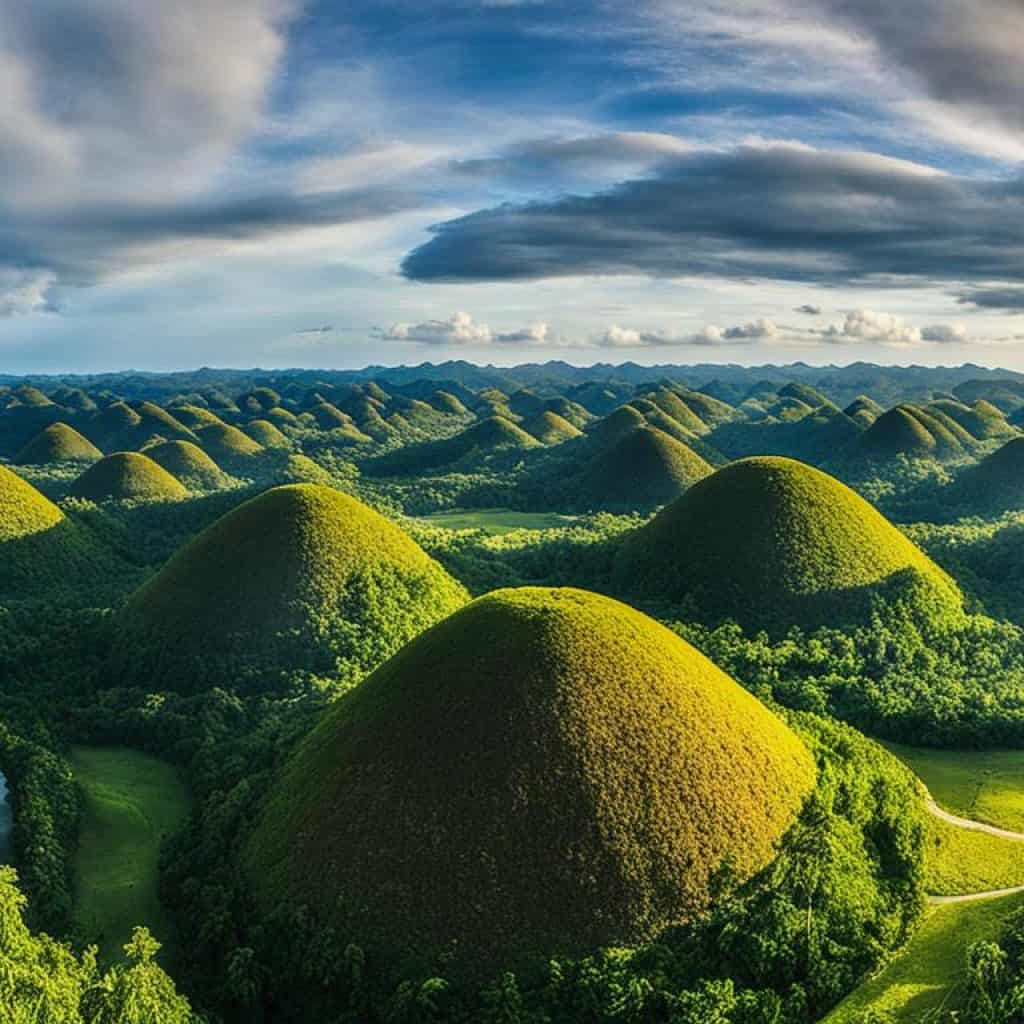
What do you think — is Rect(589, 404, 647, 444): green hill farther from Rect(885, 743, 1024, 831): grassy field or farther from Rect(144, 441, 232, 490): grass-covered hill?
Rect(885, 743, 1024, 831): grassy field

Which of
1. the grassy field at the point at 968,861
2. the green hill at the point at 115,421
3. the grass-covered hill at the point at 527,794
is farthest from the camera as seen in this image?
the green hill at the point at 115,421

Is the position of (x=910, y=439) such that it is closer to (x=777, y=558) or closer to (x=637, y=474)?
(x=637, y=474)

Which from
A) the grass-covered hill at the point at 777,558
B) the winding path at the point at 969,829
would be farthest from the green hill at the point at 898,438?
the winding path at the point at 969,829

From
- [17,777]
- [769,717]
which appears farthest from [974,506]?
[17,777]

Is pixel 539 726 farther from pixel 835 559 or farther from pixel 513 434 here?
pixel 513 434

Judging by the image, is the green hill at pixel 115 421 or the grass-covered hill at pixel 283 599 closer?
the grass-covered hill at pixel 283 599

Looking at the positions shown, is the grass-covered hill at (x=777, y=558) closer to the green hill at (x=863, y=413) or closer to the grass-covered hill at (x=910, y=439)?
the grass-covered hill at (x=910, y=439)
